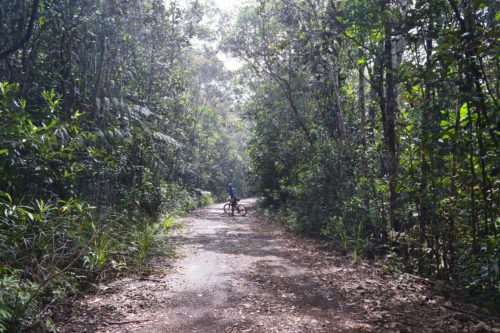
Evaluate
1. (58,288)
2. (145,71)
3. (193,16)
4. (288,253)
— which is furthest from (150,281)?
(193,16)

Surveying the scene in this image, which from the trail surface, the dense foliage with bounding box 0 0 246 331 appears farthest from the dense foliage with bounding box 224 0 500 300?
the dense foliage with bounding box 0 0 246 331

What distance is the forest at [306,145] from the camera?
4.91 metres

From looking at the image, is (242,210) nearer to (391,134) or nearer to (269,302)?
(391,134)

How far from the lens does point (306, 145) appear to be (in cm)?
1658

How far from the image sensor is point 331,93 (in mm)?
12930

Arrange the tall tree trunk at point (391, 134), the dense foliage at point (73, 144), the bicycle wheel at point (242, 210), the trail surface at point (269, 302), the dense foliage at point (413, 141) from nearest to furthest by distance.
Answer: the trail surface at point (269, 302), the dense foliage at point (413, 141), the dense foliage at point (73, 144), the tall tree trunk at point (391, 134), the bicycle wheel at point (242, 210)

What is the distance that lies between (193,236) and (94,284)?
21.3 feet

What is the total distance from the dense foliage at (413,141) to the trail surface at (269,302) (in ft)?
2.33

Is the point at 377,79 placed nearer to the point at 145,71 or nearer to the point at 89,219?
the point at 89,219

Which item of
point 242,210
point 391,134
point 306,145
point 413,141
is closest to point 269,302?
point 413,141

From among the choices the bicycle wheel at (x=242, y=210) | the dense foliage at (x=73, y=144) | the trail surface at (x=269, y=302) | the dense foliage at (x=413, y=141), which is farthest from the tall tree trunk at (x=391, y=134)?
the bicycle wheel at (x=242, y=210)

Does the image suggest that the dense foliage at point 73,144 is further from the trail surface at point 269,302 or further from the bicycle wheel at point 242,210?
the bicycle wheel at point 242,210

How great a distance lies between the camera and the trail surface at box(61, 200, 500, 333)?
14.7ft

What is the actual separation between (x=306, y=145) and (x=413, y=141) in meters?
10.9
